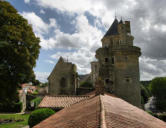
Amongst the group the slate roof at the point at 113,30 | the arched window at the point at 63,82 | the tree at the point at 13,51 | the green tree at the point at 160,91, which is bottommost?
the green tree at the point at 160,91

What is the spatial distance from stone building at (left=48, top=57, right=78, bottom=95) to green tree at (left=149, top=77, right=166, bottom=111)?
30.9 metres

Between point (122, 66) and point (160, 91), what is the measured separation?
98.2 feet

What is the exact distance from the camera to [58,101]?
46.1 ft

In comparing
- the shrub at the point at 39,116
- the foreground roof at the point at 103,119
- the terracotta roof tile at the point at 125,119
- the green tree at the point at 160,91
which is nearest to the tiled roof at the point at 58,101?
the shrub at the point at 39,116

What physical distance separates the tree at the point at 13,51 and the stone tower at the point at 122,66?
12.8m

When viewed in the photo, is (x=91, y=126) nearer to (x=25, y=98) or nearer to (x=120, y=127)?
(x=120, y=127)

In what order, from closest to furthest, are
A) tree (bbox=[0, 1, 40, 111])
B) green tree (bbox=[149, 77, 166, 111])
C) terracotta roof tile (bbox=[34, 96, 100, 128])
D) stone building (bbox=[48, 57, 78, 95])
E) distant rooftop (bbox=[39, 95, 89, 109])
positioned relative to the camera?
terracotta roof tile (bbox=[34, 96, 100, 128]) → distant rooftop (bbox=[39, 95, 89, 109]) → tree (bbox=[0, 1, 40, 111]) → stone building (bbox=[48, 57, 78, 95]) → green tree (bbox=[149, 77, 166, 111])

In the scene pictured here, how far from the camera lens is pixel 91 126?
4277mm

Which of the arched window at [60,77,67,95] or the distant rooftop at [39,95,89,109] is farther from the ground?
the arched window at [60,77,67,95]

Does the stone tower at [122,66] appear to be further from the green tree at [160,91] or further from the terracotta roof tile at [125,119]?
the green tree at [160,91]

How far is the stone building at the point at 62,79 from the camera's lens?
25.9m

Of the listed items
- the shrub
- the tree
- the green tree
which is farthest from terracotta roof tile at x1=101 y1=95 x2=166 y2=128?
the green tree

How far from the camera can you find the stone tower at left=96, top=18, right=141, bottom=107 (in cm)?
2325

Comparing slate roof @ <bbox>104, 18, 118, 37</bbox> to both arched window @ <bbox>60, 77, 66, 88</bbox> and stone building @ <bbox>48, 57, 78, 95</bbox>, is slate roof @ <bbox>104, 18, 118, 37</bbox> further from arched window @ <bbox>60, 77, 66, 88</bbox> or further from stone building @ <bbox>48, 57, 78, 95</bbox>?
arched window @ <bbox>60, 77, 66, 88</bbox>
